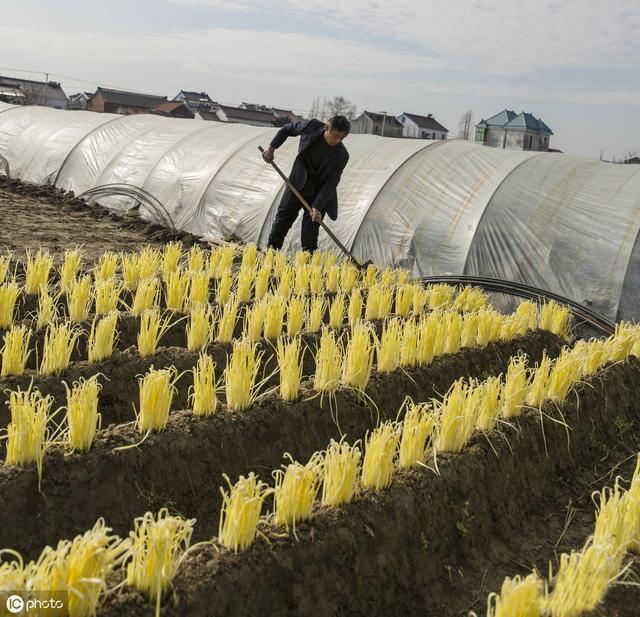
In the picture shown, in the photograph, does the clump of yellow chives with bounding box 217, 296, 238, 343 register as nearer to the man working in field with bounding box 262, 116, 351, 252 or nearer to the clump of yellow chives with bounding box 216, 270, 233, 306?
the clump of yellow chives with bounding box 216, 270, 233, 306

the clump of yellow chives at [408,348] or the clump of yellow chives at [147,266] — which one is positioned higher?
the clump of yellow chives at [147,266]

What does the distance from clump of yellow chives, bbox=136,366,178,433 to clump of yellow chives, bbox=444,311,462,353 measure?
2598 mm

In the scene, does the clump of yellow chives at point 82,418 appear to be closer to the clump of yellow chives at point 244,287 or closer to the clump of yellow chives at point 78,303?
the clump of yellow chives at point 78,303

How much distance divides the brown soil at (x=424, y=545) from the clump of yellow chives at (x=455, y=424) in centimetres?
7

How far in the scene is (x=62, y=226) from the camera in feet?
34.3

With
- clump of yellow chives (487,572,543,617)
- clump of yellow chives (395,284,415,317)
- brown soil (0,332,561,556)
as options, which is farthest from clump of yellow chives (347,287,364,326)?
clump of yellow chives (487,572,543,617)

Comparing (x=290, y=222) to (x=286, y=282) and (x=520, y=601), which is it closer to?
(x=286, y=282)

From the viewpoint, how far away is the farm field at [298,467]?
98.6 inches

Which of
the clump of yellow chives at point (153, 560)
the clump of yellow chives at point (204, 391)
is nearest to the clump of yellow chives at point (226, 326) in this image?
the clump of yellow chives at point (204, 391)

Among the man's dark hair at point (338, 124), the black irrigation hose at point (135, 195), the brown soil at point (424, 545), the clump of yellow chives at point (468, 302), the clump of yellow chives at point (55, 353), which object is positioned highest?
the man's dark hair at point (338, 124)

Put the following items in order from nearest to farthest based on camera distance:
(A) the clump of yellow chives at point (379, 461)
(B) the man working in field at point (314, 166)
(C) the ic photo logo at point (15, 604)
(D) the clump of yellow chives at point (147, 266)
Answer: (C) the ic photo logo at point (15, 604) → (A) the clump of yellow chives at point (379, 461) → (D) the clump of yellow chives at point (147, 266) → (B) the man working in field at point (314, 166)

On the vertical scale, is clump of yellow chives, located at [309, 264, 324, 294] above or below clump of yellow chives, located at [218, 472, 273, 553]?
above

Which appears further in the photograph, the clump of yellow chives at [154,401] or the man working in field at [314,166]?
the man working in field at [314,166]

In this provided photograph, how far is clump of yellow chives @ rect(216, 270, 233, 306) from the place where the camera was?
623 centimetres
